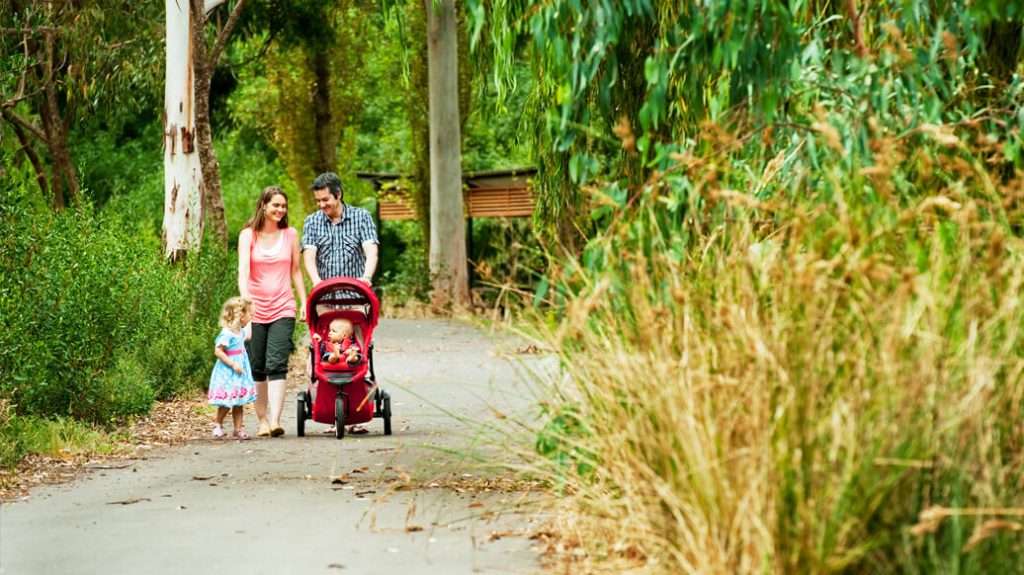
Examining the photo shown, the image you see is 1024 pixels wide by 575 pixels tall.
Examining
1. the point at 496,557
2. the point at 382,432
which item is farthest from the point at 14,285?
the point at 496,557

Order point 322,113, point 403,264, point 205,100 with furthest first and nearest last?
point 403,264 < point 322,113 < point 205,100

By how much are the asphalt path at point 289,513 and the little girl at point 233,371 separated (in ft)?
1.03

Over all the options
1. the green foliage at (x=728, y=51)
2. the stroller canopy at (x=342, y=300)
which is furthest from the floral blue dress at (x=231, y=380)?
the green foliage at (x=728, y=51)

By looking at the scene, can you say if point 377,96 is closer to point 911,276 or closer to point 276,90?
point 276,90

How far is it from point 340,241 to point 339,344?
90 centimetres

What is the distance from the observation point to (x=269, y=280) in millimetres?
12625

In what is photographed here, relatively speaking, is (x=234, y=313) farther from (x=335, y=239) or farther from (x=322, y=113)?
(x=322, y=113)

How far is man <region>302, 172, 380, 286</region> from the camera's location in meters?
12.7

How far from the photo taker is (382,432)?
12.8 metres

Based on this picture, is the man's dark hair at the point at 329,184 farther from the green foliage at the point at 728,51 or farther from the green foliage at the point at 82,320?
the green foliage at the point at 728,51

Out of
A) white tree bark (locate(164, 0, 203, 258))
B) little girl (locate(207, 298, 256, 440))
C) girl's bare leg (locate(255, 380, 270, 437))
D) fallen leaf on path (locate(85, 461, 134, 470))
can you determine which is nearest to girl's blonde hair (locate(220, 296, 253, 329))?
little girl (locate(207, 298, 256, 440))

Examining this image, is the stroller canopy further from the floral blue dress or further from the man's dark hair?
the man's dark hair

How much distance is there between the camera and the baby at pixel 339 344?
12.2 meters

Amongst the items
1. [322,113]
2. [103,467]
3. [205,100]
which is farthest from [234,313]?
[322,113]
